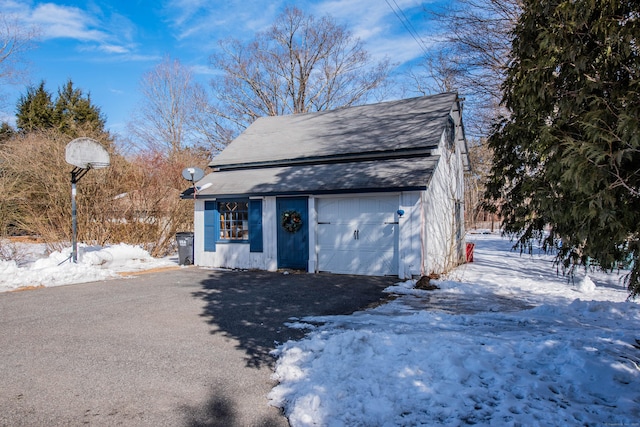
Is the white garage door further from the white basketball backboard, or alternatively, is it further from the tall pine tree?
the tall pine tree

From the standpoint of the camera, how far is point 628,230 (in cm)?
313

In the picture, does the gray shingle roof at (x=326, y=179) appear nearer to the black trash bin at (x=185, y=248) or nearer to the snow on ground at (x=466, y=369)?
the black trash bin at (x=185, y=248)

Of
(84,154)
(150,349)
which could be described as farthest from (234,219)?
(150,349)

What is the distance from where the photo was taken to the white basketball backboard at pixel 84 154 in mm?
10711

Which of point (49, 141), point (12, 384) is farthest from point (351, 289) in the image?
point (49, 141)

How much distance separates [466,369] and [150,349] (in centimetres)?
356

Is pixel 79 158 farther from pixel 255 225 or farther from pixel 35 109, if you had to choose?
pixel 35 109

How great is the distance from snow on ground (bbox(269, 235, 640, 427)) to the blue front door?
16.9 feet

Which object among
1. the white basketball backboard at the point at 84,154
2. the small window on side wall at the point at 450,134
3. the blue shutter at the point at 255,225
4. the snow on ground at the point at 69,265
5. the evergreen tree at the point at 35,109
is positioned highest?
the evergreen tree at the point at 35,109

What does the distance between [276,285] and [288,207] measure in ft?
9.73

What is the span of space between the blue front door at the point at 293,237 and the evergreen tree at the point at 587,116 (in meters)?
7.88

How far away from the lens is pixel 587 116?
310cm

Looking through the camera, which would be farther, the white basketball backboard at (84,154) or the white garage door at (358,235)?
the white basketball backboard at (84,154)

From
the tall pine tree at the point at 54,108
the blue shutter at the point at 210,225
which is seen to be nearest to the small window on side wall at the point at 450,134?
the blue shutter at the point at 210,225
